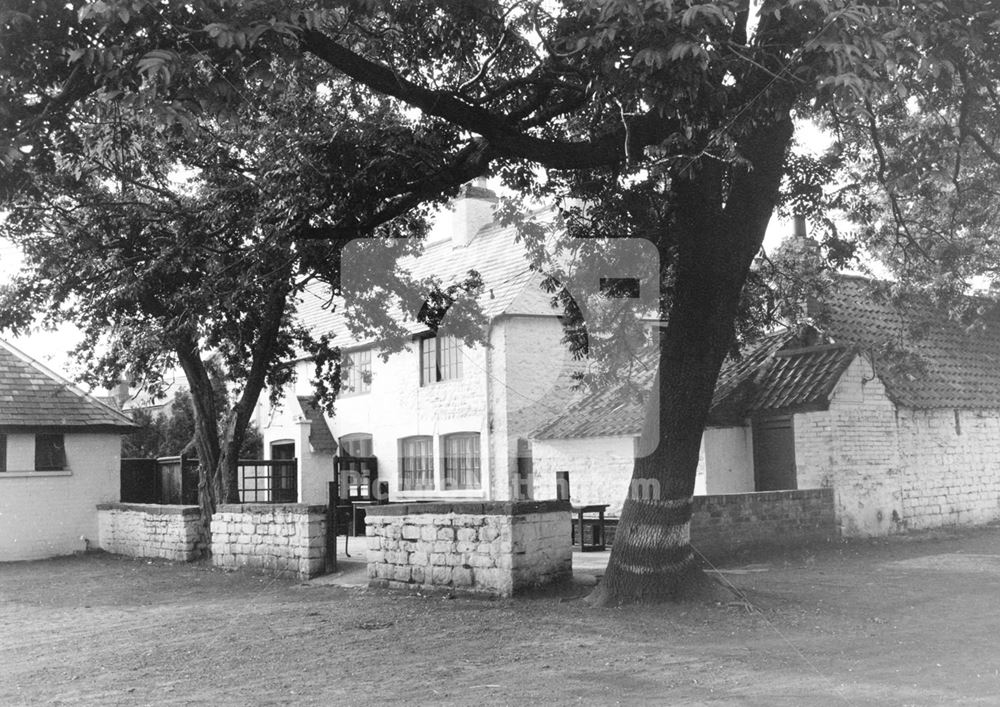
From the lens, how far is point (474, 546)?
11758 mm

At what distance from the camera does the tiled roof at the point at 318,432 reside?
2556cm

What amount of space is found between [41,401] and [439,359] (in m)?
8.69

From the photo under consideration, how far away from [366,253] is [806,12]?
830 cm

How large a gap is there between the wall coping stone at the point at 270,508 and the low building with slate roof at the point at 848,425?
703 cm

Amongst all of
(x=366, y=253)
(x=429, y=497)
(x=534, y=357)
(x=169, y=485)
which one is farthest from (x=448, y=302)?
(x=169, y=485)

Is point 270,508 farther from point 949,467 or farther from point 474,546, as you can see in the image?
point 949,467

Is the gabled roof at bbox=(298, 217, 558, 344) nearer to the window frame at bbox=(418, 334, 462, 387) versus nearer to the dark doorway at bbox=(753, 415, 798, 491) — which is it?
the window frame at bbox=(418, 334, 462, 387)

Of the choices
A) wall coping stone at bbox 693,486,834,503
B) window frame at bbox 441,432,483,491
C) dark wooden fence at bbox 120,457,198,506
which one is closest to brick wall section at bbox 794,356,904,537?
wall coping stone at bbox 693,486,834,503

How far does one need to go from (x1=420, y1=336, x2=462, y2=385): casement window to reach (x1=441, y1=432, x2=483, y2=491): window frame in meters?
1.40

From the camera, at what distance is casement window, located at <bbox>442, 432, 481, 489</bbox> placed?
877 inches

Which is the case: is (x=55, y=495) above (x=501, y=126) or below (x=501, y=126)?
below

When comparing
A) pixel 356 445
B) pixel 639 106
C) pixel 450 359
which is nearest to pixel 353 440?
pixel 356 445

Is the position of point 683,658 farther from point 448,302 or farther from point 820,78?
point 448,302

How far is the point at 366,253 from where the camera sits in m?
14.9
